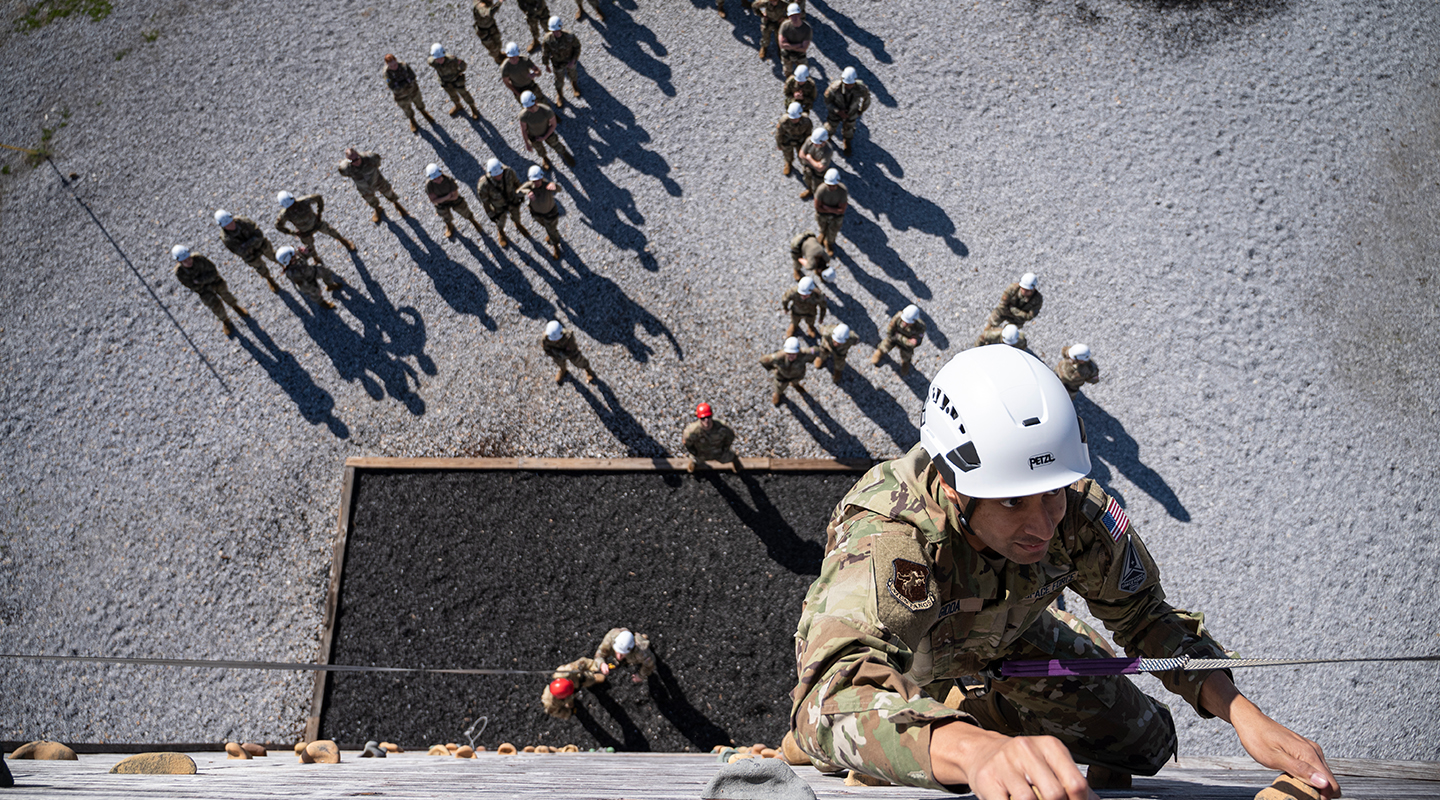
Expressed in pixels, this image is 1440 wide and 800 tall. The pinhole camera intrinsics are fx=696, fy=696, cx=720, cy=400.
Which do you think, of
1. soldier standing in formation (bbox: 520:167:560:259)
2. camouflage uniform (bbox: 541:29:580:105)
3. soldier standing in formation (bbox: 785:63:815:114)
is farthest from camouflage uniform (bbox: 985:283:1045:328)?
camouflage uniform (bbox: 541:29:580:105)

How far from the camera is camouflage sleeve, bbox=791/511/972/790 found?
2.50 meters

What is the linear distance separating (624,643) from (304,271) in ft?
23.1

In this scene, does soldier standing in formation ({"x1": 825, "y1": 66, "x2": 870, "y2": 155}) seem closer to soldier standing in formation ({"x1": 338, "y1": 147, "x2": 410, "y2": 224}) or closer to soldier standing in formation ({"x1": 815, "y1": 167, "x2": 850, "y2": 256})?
soldier standing in formation ({"x1": 815, "y1": 167, "x2": 850, "y2": 256})

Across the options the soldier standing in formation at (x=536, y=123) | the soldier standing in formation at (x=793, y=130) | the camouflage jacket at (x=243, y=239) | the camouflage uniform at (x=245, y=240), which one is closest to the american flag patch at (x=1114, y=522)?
the soldier standing in formation at (x=793, y=130)

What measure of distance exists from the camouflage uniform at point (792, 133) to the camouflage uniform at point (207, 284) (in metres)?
8.42

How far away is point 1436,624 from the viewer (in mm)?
8094

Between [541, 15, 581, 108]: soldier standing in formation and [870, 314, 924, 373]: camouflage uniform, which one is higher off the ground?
[541, 15, 581, 108]: soldier standing in formation

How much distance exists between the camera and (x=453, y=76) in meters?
11.4

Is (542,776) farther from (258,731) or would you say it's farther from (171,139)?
(171,139)

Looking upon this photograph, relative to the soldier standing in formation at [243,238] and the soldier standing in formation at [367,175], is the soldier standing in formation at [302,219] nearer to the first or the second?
the soldier standing in formation at [243,238]

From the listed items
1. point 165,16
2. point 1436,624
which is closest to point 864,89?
point 1436,624

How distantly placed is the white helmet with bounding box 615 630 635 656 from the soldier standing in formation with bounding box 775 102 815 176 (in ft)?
25.0

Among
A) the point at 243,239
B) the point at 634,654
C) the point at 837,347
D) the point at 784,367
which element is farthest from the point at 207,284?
the point at 837,347

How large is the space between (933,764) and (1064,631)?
2918 mm
